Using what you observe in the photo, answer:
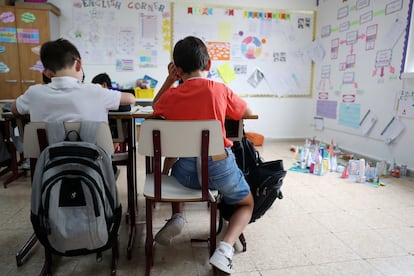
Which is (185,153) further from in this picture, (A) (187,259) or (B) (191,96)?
(A) (187,259)

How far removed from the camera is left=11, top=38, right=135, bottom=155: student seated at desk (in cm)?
122

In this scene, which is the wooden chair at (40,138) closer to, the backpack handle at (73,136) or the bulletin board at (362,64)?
the backpack handle at (73,136)

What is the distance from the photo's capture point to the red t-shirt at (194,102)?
47.2 inches

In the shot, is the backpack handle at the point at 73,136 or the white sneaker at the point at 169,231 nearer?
the backpack handle at the point at 73,136

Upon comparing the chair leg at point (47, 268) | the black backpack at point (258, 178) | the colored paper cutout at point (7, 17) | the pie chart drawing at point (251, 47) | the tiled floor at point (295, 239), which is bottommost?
the tiled floor at point (295, 239)

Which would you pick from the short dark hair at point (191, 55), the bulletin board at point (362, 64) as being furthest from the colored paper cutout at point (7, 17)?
the bulletin board at point (362, 64)

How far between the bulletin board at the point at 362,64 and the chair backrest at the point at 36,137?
9.55ft

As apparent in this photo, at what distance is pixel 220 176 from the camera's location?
50.3 inches

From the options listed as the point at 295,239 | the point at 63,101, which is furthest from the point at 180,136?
the point at 295,239

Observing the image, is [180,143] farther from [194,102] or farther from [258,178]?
[258,178]

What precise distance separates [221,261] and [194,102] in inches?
26.2

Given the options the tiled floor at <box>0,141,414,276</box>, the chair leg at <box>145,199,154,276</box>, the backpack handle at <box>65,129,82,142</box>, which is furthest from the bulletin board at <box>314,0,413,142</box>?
the backpack handle at <box>65,129,82,142</box>

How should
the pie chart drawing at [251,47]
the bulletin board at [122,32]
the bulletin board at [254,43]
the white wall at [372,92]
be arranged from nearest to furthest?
the white wall at [372,92] → the bulletin board at [122,32] → the bulletin board at [254,43] → the pie chart drawing at [251,47]

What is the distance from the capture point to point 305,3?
173 inches
